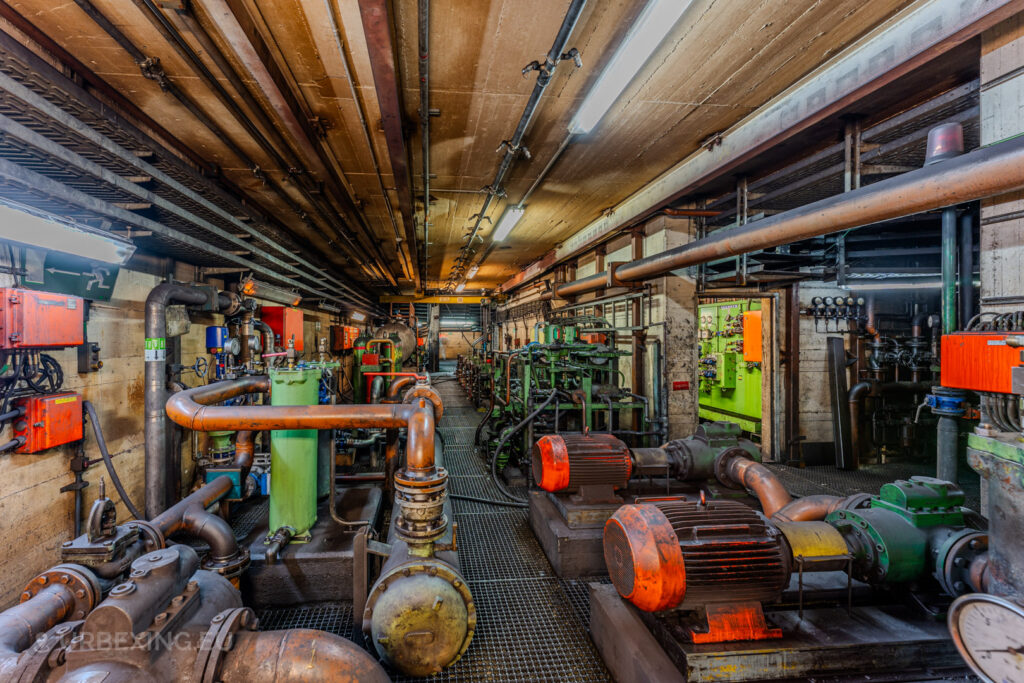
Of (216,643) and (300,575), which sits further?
(300,575)

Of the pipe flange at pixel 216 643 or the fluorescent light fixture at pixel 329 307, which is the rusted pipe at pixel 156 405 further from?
the fluorescent light fixture at pixel 329 307

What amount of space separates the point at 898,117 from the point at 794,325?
3.96 m

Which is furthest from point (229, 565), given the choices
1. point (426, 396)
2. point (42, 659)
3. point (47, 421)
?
point (47, 421)

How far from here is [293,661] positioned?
5.92ft

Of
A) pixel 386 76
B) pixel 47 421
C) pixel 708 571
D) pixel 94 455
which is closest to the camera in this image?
A: pixel 708 571

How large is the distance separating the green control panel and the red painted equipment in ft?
18.3

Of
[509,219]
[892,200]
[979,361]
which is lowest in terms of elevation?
[979,361]

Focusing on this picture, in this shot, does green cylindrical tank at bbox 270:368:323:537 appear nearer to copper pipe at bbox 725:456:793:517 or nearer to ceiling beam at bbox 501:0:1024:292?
copper pipe at bbox 725:456:793:517

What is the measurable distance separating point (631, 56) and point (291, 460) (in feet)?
13.1

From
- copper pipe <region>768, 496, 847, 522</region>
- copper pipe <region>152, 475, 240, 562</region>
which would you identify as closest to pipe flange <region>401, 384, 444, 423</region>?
copper pipe <region>152, 475, 240, 562</region>

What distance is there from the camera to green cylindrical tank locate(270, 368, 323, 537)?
3332 millimetres

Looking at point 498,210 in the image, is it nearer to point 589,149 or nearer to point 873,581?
point 589,149

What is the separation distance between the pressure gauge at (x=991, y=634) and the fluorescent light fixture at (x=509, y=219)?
588 cm

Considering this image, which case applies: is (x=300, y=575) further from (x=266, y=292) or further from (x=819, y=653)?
(x=266, y=292)
